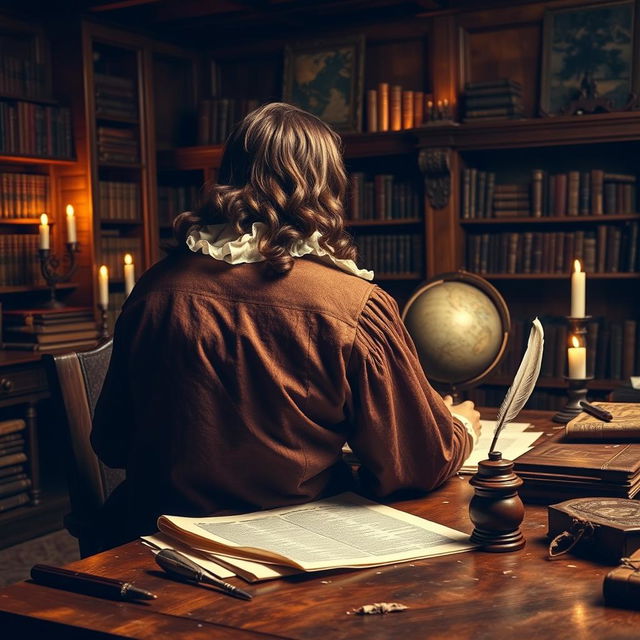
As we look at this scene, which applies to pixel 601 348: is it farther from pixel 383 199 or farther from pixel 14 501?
pixel 14 501

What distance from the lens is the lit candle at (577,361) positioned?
2.57m

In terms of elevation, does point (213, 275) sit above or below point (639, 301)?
above

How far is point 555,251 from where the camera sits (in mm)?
5555

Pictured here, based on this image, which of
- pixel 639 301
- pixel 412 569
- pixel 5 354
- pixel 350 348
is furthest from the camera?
pixel 639 301

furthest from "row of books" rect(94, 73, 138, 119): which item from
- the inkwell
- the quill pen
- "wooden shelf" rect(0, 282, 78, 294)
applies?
the inkwell

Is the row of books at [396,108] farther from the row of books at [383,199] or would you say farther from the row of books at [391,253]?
the row of books at [391,253]

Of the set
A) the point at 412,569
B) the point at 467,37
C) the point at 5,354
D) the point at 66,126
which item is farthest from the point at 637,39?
the point at 412,569

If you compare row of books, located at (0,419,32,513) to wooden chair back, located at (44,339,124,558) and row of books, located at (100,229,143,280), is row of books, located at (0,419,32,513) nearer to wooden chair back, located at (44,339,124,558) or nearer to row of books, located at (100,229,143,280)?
row of books, located at (100,229,143,280)

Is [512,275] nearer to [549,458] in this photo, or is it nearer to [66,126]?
[66,126]

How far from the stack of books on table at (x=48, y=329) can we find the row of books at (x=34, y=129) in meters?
0.94

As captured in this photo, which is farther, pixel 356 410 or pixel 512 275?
pixel 512 275

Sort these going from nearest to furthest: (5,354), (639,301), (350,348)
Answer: (350,348), (5,354), (639,301)

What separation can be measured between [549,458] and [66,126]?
4643mm

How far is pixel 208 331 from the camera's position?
177cm
